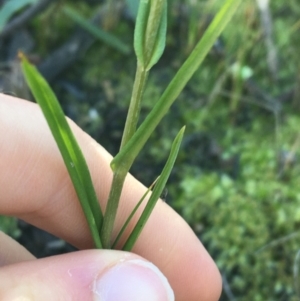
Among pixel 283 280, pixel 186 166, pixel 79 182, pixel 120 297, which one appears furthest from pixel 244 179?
pixel 79 182

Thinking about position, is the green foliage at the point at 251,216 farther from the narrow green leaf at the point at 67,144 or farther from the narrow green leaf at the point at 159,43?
the narrow green leaf at the point at 159,43

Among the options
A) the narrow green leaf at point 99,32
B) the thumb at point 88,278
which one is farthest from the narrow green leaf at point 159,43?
the narrow green leaf at point 99,32

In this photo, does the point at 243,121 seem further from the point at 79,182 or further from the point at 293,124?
the point at 79,182

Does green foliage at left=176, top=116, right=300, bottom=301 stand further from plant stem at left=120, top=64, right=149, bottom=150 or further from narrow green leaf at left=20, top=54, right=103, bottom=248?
plant stem at left=120, top=64, right=149, bottom=150

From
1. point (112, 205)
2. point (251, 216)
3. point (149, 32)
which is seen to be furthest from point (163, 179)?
point (251, 216)

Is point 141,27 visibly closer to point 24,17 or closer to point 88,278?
point 88,278

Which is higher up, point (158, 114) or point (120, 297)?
point (158, 114)
